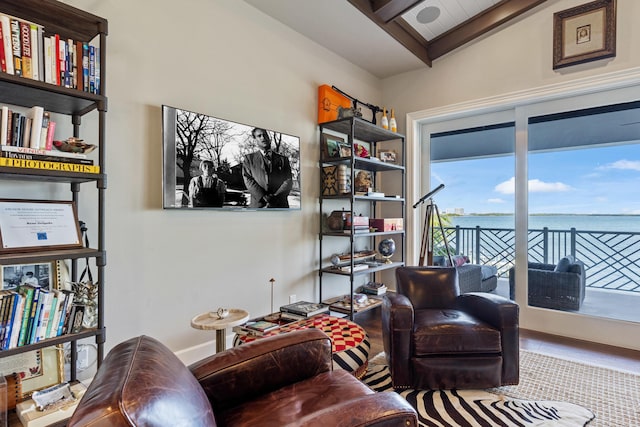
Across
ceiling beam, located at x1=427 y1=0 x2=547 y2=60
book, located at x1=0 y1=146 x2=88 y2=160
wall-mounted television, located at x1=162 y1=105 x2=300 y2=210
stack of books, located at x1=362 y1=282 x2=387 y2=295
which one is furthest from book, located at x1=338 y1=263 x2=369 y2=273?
ceiling beam, located at x1=427 y1=0 x2=547 y2=60

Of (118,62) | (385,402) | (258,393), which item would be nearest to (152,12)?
(118,62)

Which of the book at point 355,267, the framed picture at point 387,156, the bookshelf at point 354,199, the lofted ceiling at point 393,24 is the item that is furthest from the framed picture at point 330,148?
the book at point 355,267

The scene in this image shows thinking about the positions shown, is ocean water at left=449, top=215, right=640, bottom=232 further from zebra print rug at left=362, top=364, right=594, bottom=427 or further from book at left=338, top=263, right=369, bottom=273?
zebra print rug at left=362, top=364, right=594, bottom=427

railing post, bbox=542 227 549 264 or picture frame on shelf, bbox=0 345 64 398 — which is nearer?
picture frame on shelf, bbox=0 345 64 398

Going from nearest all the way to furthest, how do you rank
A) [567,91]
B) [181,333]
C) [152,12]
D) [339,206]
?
1. [152,12]
2. [181,333]
3. [567,91]
4. [339,206]

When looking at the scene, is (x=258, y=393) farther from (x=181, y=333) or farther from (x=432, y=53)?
(x=432, y=53)

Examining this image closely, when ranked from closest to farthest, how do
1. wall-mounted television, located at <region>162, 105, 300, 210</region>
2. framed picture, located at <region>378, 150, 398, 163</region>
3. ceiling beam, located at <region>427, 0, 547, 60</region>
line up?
wall-mounted television, located at <region>162, 105, 300, 210</region>, ceiling beam, located at <region>427, 0, 547, 60</region>, framed picture, located at <region>378, 150, 398, 163</region>

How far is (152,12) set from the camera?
2.22 meters

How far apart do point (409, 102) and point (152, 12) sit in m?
2.96

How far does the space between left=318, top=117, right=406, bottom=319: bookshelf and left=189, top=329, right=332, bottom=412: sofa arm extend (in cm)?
167

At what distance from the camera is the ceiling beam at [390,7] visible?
2.96 meters

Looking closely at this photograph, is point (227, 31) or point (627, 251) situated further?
point (627, 251)

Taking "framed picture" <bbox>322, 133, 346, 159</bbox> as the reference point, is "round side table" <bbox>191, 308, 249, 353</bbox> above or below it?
below

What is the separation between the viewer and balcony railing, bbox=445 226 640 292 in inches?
120
